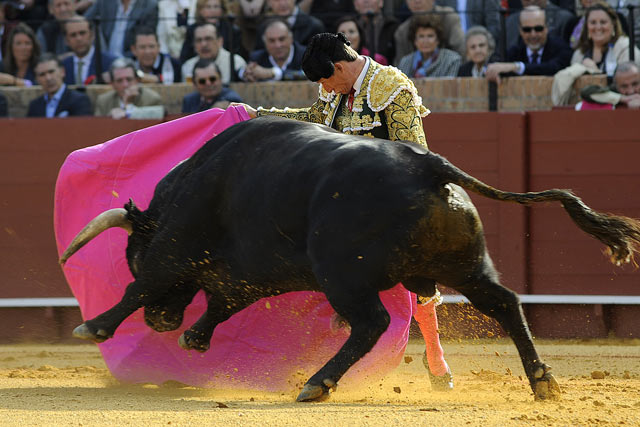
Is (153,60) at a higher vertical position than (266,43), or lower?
lower

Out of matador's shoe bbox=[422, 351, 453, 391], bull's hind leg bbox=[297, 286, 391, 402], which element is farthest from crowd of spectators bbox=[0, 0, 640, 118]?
bull's hind leg bbox=[297, 286, 391, 402]

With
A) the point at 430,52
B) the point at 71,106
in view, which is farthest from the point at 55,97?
the point at 430,52

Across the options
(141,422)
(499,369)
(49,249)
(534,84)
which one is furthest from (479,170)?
(141,422)

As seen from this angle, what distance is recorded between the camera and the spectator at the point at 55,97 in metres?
6.84

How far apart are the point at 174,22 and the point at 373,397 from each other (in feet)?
14.0

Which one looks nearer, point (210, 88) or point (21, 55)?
point (210, 88)

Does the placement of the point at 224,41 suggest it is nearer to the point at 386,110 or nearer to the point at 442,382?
the point at 386,110

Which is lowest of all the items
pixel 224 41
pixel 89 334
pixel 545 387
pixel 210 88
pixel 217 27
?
pixel 545 387

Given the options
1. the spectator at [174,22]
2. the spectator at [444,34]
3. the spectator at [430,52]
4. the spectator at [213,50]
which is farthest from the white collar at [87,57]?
the spectator at [430,52]

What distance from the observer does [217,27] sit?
720 centimetres

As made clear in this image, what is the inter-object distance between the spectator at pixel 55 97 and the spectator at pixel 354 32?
174 centimetres

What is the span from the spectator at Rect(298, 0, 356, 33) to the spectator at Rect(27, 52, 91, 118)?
1673 mm

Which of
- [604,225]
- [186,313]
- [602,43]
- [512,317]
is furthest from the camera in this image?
[602,43]

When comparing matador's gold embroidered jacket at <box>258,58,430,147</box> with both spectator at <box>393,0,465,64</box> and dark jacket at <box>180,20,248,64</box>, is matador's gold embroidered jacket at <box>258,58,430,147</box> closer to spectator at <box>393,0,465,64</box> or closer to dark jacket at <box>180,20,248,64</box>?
spectator at <box>393,0,465,64</box>
